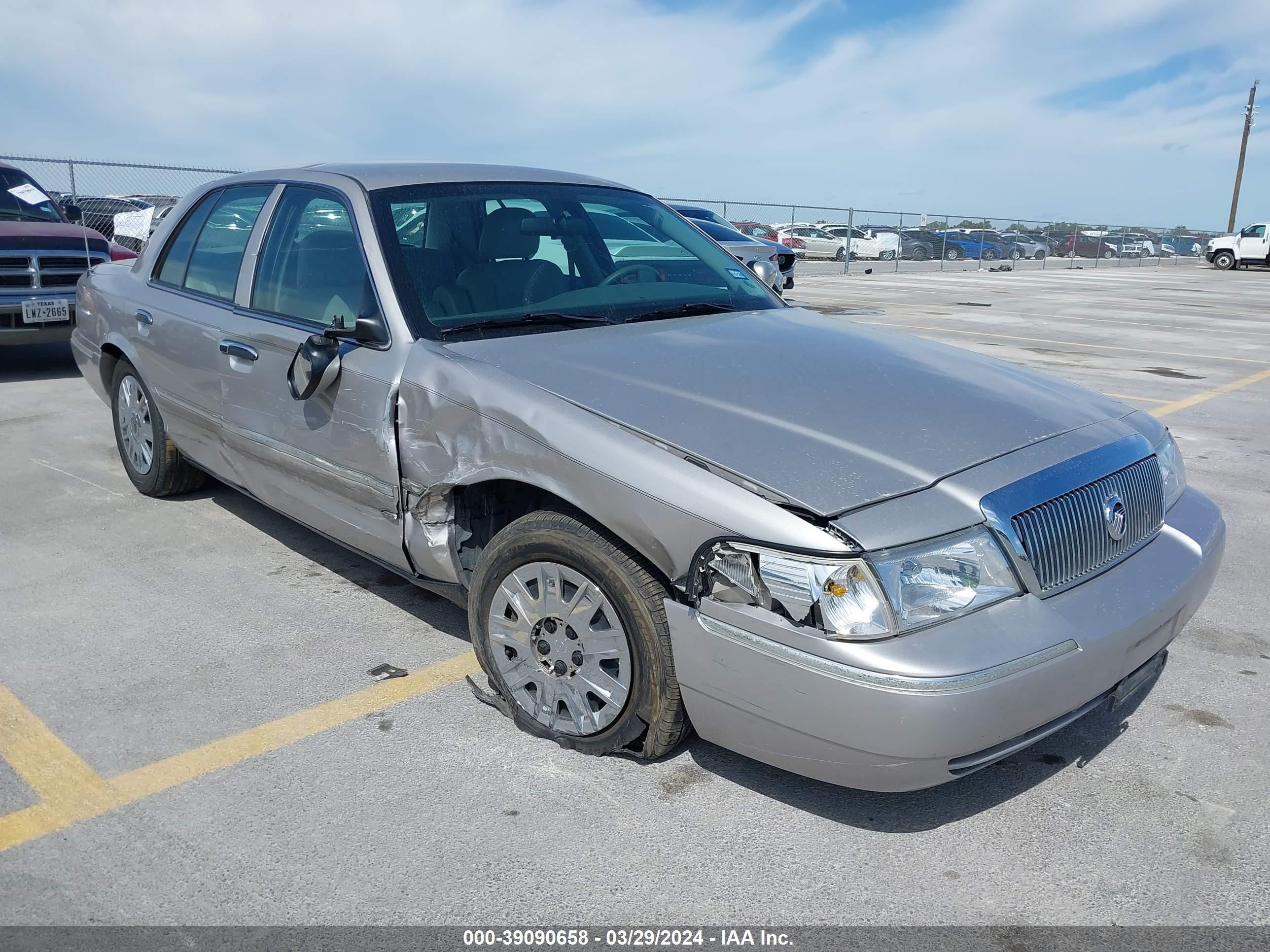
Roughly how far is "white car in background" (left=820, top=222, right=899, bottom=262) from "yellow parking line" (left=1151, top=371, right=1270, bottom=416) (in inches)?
779

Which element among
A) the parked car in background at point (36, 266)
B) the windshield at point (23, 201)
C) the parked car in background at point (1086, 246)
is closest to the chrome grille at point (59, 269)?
the parked car in background at point (36, 266)

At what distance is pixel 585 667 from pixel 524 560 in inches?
13.4

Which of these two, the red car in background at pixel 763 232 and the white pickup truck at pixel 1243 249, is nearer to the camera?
the red car in background at pixel 763 232

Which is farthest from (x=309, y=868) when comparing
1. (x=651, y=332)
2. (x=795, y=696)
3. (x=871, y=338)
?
(x=871, y=338)

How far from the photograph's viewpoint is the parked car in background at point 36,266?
27.1ft

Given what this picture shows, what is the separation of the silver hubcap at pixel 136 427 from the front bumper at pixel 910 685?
11.6 feet

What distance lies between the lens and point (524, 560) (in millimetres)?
2973

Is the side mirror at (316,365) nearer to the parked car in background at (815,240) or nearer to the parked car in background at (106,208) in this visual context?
the parked car in background at (106,208)

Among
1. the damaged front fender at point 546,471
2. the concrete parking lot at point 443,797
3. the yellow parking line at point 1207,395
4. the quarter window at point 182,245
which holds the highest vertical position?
the quarter window at point 182,245

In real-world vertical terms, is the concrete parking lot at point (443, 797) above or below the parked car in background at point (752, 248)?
below

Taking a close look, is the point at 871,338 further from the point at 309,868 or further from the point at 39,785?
the point at 39,785

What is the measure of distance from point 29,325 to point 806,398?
750cm

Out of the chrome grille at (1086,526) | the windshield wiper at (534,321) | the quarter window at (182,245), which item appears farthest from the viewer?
the quarter window at (182,245)

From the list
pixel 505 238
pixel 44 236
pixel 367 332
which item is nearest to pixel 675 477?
pixel 367 332
